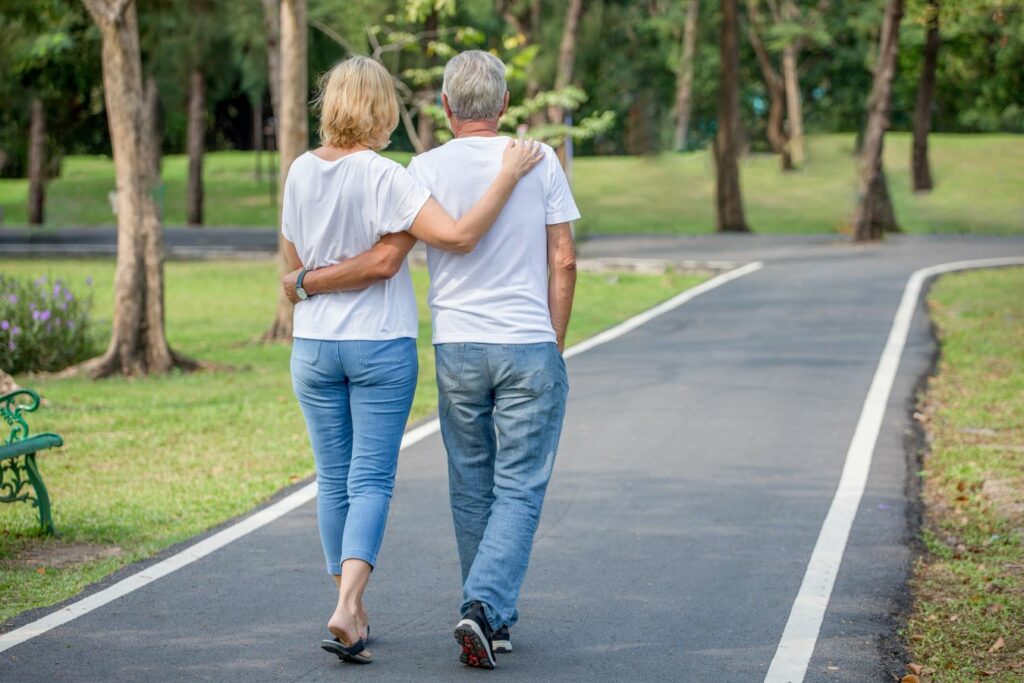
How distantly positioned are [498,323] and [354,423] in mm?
622

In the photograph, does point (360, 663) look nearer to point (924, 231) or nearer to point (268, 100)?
point (924, 231)

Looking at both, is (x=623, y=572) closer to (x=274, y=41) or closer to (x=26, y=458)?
(x=26, y=458)

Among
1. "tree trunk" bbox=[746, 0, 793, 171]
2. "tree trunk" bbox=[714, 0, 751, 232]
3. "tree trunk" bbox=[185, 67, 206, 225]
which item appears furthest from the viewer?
"tree trunk" bbox=[746, 0, 793, 171]

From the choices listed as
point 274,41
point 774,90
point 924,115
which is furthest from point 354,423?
point 774,90

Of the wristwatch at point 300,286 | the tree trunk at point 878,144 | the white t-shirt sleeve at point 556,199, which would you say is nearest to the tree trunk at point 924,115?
the tree trunk at point 878,144

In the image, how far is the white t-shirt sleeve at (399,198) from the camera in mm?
4688

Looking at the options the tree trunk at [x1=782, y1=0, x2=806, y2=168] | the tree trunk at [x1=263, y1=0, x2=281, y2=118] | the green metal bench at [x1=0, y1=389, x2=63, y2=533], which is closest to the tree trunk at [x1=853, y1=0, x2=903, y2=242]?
the tree trunk at [x1=263, y1=0, x2=281, y2=118]

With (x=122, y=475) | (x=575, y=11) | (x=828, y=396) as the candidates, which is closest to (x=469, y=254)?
(x=122, y=475)

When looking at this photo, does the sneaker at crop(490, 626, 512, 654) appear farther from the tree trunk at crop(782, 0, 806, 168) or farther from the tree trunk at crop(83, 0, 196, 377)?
the tree trunk at crop(782, 0, 806, 168)

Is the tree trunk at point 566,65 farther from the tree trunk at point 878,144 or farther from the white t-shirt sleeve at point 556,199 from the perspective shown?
the white t-shirt sleeve at point 556,199

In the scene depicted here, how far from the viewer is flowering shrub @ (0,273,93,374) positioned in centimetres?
1409

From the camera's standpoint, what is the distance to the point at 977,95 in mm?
63344

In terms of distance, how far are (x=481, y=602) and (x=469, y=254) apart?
117 cm

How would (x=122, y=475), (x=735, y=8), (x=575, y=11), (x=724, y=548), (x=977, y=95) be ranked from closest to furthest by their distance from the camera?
(x=724, y=548)
(x=122, y=475)
(x=575, y=11)
(x=735, y=8)
(x=977, y=95)
